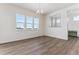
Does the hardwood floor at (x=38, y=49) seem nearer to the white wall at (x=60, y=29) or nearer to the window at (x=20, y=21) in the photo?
the window at (x=20, y=21)

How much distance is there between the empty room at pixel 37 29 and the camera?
364 centimetres

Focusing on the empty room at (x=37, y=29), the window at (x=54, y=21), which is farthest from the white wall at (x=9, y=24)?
the window at (x=54, y=21)

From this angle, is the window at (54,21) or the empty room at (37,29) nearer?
the empty room at (37,29)

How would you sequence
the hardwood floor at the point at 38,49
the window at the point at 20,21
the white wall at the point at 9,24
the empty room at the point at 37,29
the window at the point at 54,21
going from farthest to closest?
the window at the point at 54,21 < the window at the point at 20,21 < the white wall at the point at 9,24 < the empty room at the point at 37,29 < the hardwood floor at the point at 38,49

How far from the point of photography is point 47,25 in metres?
8.52

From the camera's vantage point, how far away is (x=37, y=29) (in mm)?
7793

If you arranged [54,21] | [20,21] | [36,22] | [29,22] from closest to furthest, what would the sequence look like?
1. [20,21]
2. [29,22]
3. [36,22]
4. [54,21]

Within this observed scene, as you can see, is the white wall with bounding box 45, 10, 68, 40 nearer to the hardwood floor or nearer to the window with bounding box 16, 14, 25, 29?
the hardwood floor

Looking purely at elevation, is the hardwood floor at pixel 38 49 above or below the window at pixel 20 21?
below

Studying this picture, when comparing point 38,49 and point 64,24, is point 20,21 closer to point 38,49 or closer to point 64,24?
point 38,49

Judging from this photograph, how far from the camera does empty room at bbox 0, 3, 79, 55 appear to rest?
3.64 metres

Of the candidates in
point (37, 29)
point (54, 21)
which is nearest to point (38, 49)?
point (37, 29)

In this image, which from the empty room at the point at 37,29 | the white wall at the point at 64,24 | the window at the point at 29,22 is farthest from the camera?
the window at the point at 29,22

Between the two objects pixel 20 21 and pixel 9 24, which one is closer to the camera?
pixel 9 24
